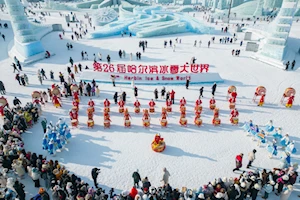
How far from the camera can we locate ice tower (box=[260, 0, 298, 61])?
1988cm

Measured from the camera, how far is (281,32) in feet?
68.9

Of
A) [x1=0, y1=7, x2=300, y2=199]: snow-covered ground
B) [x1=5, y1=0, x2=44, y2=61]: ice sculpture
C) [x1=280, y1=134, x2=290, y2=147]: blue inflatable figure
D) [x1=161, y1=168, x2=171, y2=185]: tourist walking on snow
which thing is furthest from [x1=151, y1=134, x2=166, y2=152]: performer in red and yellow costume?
[x1=5, y1=0, x2=44, y2=61]: ice sculpture

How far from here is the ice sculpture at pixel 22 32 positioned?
2133 centimetres

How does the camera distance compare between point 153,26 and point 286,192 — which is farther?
point 153,26

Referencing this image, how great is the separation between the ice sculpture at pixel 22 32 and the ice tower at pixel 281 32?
24.1 meters

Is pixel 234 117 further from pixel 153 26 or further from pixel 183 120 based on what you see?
pixel 153 26

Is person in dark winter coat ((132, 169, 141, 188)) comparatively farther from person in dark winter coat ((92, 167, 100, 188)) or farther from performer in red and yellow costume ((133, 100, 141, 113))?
performer in red and yellow costume ((133, 100, 141, 113))

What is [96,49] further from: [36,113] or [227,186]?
[227,186]

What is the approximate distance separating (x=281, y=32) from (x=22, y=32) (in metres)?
25.6

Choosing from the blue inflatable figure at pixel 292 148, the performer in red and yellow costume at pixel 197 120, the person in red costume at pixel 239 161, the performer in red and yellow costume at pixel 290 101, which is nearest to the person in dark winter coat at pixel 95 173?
the person in red costume at pixel 239 161

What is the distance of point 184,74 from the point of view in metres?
17.9

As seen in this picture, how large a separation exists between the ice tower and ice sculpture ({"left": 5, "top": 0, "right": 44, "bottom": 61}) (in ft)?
79.2

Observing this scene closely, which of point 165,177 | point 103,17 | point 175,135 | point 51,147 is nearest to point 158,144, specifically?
point 175,135

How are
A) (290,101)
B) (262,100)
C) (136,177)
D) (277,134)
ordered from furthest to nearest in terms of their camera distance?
(262,100), (290,101), (277,134), (136,177)
